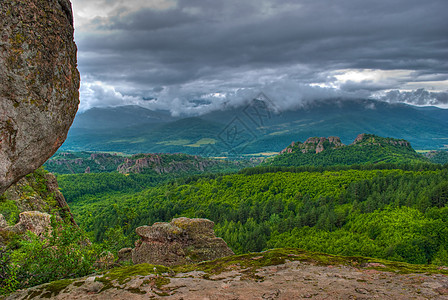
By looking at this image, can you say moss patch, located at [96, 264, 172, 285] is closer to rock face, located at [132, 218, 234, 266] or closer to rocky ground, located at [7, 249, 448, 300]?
rocky ground, located at [7, 249, 448, 300]

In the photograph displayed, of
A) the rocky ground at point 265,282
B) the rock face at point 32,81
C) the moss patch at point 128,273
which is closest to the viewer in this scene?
the rock face at point 32,81

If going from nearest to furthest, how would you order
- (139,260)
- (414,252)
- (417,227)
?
(139,260)
(414,252)
(417,227)

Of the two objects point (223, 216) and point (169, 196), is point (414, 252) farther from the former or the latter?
point (169, 196)

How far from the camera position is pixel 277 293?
12.2 meters

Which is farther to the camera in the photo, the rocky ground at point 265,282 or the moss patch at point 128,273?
the moss patch at point 128,273

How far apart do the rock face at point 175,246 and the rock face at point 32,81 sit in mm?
18163

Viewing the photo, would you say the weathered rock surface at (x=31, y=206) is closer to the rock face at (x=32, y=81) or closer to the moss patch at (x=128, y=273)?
the moss patch at (x=128, y=273)

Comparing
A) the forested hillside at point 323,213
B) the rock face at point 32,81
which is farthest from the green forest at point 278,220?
the rock face at point 32,81

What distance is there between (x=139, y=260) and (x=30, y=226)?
1067 cm

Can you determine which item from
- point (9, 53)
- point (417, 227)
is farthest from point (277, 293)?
point (417, 227)

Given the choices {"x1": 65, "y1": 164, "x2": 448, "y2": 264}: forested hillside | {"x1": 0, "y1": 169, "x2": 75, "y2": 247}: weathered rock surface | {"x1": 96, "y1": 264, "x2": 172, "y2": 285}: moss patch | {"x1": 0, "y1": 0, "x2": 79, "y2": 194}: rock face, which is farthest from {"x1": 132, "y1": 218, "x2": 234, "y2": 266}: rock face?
{"x1": 0, "y1": 0, "x2": 79, "y2": 194}: rock face

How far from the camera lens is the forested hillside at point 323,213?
47469 mm

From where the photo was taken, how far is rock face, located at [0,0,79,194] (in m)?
9.25

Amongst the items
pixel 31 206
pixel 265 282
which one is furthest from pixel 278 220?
pixel 265 282
